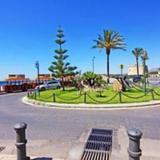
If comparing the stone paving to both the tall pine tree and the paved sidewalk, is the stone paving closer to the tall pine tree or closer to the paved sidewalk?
the paved sidewalk

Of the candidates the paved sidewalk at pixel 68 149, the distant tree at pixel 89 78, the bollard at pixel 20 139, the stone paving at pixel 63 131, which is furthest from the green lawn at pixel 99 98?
the bollard at pixel 20 139

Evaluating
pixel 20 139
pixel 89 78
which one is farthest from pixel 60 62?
pixel 20 139

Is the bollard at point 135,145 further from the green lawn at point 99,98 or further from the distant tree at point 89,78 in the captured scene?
the distant tree at point 89,78

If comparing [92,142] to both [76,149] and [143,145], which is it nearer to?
[76,149]

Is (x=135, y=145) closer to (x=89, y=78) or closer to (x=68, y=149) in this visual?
(x=68, y=149)

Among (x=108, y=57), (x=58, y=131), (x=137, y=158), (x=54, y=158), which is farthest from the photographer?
(x=108, y=57)

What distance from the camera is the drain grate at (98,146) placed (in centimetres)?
604

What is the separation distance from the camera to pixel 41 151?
21.1 ft

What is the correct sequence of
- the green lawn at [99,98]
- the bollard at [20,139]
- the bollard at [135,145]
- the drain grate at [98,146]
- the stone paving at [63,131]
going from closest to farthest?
the bollard at [135,145], the bollard at [20,139], the drain grate at [98,146], the stone paving at [63,131], the green lawn at [99,98]

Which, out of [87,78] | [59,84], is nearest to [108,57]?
[59,84]

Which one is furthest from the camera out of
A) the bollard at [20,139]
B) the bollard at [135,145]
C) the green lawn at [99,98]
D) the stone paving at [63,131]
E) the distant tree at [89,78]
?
the distant tree at [89,78]

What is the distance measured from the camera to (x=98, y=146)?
6.81 metres

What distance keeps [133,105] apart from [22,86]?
26.1 m

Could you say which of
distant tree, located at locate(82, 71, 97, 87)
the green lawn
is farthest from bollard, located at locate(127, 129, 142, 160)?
distant tree, located at locate(82, 71, 97, 87)
